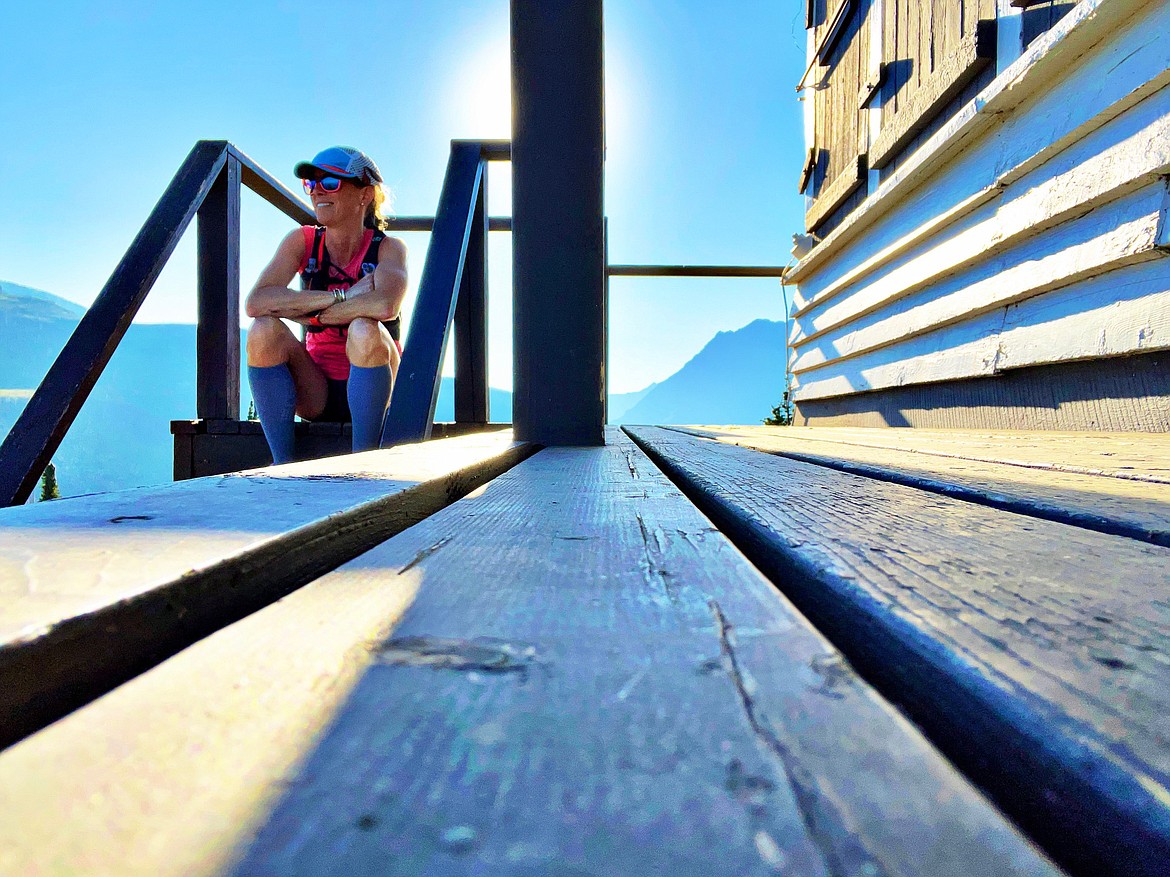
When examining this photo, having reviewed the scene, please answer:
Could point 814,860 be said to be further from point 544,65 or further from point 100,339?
point 100,339

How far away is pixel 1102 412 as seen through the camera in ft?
5.35

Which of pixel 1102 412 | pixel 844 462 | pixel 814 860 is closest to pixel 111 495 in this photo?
pixel 814 860

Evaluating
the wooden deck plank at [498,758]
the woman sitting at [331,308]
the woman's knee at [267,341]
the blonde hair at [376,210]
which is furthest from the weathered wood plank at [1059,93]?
the woman's knee at [267,341]

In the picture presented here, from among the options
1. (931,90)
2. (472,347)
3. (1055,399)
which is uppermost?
(931,90)

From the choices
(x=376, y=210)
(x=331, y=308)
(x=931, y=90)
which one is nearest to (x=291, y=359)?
(x=331, y=308)

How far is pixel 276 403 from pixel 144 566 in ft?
6.84

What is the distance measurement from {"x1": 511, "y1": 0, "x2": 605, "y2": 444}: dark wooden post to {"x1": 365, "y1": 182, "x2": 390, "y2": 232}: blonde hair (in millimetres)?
1227

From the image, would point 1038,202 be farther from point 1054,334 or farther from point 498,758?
point 498,758

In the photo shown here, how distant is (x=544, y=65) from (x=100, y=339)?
163cm

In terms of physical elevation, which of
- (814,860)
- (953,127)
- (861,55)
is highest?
(861,55)

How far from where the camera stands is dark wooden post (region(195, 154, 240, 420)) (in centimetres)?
273

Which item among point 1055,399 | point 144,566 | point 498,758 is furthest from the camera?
point 1055,399

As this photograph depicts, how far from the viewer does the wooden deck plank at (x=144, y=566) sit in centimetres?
22

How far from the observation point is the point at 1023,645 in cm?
24
